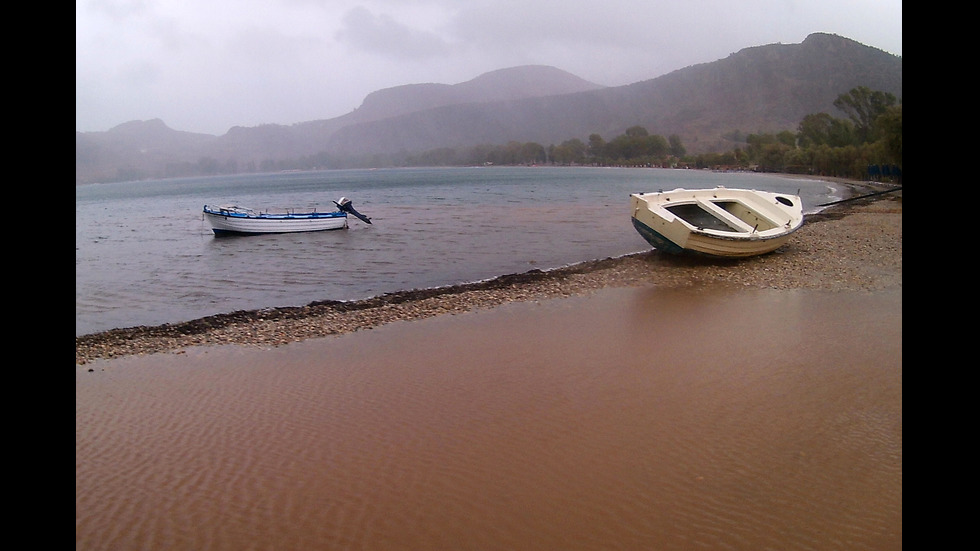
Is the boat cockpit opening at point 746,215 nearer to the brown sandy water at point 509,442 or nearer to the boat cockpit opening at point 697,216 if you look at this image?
the boat cockpit opening at point 697,216

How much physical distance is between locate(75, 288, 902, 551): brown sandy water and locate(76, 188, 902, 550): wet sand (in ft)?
0.08

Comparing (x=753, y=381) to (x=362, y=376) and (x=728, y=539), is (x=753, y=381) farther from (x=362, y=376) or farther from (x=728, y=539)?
(x=362, y=376)

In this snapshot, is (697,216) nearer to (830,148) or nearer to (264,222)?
(264,222)

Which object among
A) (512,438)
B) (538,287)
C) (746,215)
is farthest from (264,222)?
(512,438)

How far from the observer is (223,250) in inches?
1088

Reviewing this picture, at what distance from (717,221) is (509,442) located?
1520cm

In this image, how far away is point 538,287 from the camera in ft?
49.1

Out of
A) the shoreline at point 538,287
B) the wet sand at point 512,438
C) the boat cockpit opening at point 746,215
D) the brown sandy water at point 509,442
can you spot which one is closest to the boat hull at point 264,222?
the shoreline at point 538,287

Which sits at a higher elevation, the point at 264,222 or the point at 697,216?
the point at 264,222

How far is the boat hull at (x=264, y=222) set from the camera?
3162cm

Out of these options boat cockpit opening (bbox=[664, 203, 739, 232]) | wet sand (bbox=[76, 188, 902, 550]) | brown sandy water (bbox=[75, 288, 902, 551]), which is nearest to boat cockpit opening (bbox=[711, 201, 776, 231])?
boat cockpit opening (bbox=[664, 203, 739, 232])

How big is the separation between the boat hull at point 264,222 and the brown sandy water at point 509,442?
2268cm

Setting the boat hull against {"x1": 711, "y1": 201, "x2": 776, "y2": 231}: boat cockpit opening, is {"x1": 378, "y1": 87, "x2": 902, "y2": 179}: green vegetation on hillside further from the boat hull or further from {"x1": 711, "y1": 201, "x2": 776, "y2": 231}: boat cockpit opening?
the boat hull
